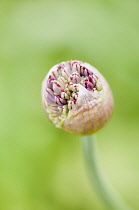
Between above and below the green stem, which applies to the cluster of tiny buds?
above

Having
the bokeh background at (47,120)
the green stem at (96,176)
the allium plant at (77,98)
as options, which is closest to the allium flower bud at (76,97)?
the allium plant at (77,98)

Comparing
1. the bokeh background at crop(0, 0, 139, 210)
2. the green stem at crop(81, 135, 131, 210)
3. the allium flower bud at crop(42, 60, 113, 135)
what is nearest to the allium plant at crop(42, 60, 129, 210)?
the allium flower bud at crop(42, 60, 113, 135)

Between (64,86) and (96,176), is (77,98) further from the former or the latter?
(96,176)

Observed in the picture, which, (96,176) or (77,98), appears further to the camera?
(96,176)

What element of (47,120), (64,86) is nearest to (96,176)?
(64,86)

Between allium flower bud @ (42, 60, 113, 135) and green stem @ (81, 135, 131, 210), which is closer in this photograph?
allium flower bud @ (42, 60, 113, 135)

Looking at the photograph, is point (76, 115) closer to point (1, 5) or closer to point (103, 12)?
point (103, 12)

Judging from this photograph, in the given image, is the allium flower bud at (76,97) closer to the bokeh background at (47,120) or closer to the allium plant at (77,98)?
the allium plant at (77,98)

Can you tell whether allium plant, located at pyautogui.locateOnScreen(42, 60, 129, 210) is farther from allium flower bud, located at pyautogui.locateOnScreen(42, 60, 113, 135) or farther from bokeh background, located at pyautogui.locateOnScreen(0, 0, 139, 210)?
bokeh background, located at pyautogui.locateOnScreen(0, 0, 139, 210)

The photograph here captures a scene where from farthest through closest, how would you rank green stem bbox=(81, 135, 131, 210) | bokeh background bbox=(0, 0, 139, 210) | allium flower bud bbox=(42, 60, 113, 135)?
bokeh background bbox=(0, 0, 139, 210) < green stem bbox=(81, 135, 131, 210) < allium flower bud bbox=(42, 60, 113, 135)
